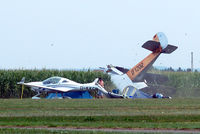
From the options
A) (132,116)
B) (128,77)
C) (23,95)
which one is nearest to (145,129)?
(132,116)

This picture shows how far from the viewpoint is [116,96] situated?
39.8m

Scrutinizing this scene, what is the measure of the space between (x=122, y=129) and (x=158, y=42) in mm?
31071

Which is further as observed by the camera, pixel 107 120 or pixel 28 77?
pixel 28 77

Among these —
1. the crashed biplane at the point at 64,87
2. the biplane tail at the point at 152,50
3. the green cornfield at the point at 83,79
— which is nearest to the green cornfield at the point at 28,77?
the green cornfield at the point at 83,79

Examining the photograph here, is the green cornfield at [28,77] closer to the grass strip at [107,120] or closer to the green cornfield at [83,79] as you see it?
the green cornfield at [83,79]

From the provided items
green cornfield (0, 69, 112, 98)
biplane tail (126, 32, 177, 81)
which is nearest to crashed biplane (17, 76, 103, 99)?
green cornfield (0, 69, 112, 98)

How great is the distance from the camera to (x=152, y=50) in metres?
45.8

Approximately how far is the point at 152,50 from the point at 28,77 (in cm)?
1267

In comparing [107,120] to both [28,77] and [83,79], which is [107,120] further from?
[83,79]

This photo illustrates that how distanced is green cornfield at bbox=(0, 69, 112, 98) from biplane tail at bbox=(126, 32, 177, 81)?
529 centimetres

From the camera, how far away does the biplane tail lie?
44.6 meters

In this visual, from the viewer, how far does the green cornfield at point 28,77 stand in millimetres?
46281

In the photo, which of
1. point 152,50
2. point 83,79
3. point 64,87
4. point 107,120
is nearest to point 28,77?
point 83,79

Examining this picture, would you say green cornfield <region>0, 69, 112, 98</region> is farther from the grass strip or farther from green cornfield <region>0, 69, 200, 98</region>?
the grass strip
